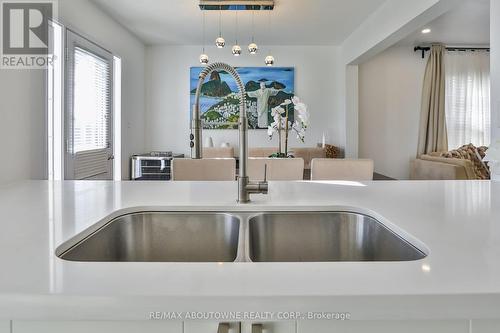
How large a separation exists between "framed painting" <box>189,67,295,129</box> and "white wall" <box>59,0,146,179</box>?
0.92 meters

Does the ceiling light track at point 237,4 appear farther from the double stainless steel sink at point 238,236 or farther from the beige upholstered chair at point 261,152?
the double stainless steel sink at point 238,236

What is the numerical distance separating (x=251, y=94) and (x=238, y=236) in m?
5.40

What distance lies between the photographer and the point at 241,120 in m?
1.05

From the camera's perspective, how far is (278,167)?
110 inches

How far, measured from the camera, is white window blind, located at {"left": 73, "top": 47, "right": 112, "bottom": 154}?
3797 millimetres

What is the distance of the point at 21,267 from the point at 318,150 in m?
5.68

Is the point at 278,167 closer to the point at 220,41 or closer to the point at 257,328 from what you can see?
the point at 220,41

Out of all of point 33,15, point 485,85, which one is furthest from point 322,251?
point 485,85

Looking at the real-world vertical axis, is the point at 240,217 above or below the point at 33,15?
below

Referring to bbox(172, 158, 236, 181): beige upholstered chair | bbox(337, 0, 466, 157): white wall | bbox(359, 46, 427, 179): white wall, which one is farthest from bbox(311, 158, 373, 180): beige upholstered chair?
bbox(359, 46, 427, 179): white wall

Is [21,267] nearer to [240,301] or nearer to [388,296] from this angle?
[240,301]

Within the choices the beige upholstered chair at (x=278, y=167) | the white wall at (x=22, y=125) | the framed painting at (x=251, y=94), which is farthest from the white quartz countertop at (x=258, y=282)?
the framed painting at (x=251, y=94)

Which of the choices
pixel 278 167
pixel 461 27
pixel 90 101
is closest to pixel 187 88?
pixel 90 101

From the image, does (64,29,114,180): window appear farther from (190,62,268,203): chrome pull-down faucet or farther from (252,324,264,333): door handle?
(252,324,264,333): door handle
